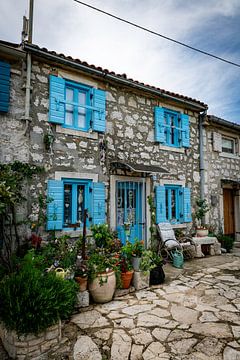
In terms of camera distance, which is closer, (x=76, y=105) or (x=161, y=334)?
(x=161, y=334)

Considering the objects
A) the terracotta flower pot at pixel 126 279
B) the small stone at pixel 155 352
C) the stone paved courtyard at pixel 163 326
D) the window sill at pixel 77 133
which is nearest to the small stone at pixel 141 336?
the stone paved courtyard at pixel 163 326

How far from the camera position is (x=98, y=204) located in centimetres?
591

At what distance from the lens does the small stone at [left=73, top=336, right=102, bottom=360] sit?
102 inches

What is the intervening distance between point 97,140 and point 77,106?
981mm

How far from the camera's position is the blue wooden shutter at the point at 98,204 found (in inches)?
231

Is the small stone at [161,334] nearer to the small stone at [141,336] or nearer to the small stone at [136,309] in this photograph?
the small stone at [141,336]

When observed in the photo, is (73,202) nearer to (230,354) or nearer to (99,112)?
(99,112)

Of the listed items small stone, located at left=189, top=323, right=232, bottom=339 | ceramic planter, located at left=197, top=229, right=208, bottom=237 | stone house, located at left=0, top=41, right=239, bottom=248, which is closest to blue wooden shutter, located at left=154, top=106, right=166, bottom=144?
stone house, located at left=0, top=41, right=239, bottom=248

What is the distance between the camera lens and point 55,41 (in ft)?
19.4

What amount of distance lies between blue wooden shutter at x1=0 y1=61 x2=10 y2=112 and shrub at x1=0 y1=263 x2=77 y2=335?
348 cm

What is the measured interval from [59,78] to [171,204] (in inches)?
197

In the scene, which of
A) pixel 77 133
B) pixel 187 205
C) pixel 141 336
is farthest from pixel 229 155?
pixel 141 336

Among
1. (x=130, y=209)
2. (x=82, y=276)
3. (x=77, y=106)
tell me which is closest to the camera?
(x=82, y=276)

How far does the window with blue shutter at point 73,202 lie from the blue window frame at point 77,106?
4.72 feet
